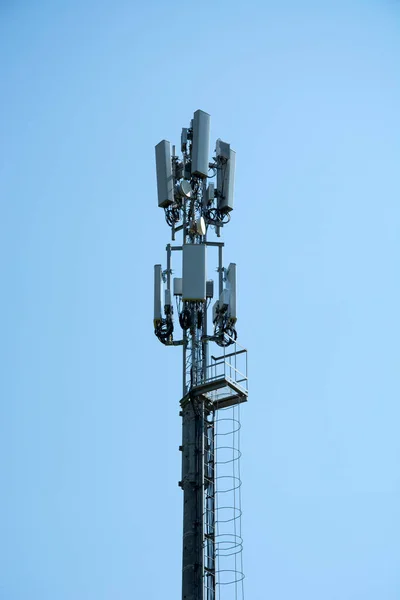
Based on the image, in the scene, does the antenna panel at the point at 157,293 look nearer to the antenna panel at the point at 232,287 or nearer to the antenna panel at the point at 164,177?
the antenna panel at the point at 232,287

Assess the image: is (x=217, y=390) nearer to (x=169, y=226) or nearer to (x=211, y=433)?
(x=211, y=433)

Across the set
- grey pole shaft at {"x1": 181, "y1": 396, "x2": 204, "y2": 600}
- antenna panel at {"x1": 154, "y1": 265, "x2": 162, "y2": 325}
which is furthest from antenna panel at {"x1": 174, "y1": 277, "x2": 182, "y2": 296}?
grey pole shaft at {"x1": 181, "y1": 396, "x2": 204, "y2": 600}

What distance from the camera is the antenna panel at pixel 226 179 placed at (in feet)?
138

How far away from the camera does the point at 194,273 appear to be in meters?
39.4

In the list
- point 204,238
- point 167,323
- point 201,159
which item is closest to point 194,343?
point 167,323

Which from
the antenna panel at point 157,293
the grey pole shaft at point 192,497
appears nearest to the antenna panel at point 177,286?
the antenna panel at point 157,293

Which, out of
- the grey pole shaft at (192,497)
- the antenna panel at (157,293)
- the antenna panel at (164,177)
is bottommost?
the grey pole shaft at (192,497)

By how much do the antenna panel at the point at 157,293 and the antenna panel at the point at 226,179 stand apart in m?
3.30

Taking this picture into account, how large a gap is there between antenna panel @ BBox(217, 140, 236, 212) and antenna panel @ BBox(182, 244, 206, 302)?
292 cm

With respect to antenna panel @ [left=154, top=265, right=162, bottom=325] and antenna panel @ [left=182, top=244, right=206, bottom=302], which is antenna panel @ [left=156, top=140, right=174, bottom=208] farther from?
antenna panel @ [left=182, top=244, right=206, bottom=302]

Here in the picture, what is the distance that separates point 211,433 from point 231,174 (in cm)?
986

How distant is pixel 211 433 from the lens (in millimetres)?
37719

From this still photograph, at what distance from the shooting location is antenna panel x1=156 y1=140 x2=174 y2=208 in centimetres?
4175

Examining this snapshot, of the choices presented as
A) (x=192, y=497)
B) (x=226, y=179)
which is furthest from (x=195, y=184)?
(x=192, y=497)
